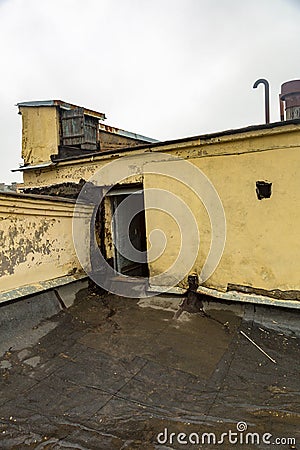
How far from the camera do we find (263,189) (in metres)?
4.21

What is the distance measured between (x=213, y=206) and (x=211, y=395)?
272cm

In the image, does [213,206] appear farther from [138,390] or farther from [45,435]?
[45,435]

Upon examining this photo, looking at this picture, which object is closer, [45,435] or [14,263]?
[45,435]

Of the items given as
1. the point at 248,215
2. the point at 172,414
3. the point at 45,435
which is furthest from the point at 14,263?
the point at 248,215

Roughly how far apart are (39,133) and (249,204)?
20.7 ft

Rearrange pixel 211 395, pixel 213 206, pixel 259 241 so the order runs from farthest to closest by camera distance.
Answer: pixel 213 206
pixel 259 241
pixel 211 395

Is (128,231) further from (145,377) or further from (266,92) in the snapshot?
(145,377)

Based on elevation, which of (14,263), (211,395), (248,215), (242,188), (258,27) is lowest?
(211,395)

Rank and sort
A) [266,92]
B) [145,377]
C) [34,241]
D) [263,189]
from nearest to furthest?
[145,377] → [263,189] → [34,241] → [266,92]

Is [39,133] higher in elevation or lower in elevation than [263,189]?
higher

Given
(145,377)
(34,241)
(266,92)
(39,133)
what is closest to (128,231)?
(34,241)

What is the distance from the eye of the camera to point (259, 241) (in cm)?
429

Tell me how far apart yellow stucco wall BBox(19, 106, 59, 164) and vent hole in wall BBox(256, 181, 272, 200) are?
554 cm

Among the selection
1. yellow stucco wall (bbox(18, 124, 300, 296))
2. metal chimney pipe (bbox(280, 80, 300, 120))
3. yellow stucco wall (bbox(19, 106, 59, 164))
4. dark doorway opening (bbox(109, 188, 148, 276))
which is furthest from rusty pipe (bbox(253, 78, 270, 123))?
yellow stucco wall (bbox(19, 106, 59, 164))
